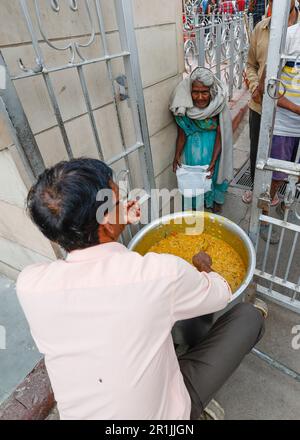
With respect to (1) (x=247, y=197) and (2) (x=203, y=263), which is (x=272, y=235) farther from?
(2) (x=203, y=263)

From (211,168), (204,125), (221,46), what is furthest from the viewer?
(221,46)

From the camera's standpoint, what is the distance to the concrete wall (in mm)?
1323

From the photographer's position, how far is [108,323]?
0.79 meters

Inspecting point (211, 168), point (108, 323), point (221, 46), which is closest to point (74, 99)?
point (108, 323)

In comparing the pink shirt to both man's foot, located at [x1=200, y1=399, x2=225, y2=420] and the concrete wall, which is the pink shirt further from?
the concrete wall

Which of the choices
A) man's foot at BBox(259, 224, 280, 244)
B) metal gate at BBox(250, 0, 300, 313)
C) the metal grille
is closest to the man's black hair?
metal gate at BBox(250, 0, 300, 313)

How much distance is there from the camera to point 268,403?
1568 mm

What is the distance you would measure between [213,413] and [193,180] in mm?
1793

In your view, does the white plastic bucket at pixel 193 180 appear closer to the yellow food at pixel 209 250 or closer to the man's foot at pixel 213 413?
the yellow food at pixel 209 250

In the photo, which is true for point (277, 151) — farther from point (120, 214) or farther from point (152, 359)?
point (152, 359)

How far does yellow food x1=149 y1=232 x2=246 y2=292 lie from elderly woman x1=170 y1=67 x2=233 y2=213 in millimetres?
781

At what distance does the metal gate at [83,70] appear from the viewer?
114 centimetres
